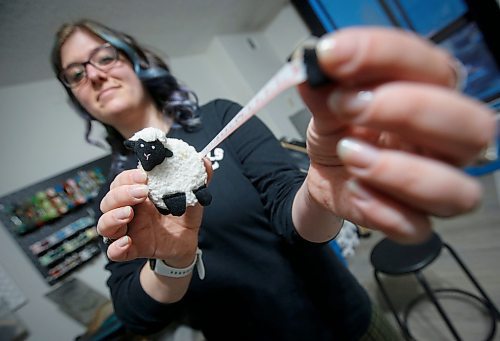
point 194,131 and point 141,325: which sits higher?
point 194,131

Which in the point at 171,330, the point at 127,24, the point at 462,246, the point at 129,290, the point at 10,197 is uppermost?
the point at 127,24

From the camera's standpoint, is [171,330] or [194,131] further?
[171,330]

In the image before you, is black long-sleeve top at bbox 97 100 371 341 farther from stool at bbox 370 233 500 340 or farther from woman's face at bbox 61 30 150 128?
stool at bbox 370 233 500 340

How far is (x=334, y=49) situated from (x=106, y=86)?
2.37 ft

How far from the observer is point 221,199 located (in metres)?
0.75

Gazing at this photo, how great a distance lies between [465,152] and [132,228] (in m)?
0.48

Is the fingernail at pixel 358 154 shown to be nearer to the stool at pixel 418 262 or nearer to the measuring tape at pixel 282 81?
the measuring tape at pixel 282 81

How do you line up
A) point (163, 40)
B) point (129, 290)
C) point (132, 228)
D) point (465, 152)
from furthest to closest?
1. point (163, 40)
2. point (129, 290)
3. point (132, 228)
4. point (465, 152)

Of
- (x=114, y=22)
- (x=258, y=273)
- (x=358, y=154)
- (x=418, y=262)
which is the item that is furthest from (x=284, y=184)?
(x=114, y=22)

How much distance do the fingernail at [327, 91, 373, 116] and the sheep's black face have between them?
0.30m

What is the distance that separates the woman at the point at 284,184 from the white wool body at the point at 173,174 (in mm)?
31

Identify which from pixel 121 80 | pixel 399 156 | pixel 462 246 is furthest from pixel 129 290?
pixel 462 246

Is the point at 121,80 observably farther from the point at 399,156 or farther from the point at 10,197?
the point at 10,197

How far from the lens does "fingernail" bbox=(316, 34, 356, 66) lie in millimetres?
218
